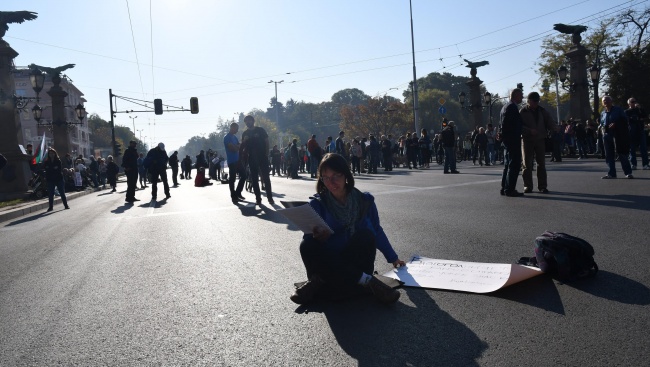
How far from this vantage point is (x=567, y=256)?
4.36 m

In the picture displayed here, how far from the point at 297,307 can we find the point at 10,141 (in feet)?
82.3

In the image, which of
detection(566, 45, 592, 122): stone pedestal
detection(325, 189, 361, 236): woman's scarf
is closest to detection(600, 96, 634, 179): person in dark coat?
detection(325, 189, 361, 236): woman's scarf

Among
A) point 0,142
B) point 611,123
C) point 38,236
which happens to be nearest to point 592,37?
point 611,123

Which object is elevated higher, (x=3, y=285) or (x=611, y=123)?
(x=611, y=123)

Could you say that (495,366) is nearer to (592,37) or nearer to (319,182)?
(319,182)

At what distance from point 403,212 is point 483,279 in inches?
212

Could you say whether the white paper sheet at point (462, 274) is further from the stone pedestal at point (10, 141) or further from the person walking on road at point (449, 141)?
the stone pedestal at point (10, 141)

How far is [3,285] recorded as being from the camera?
5.91 m

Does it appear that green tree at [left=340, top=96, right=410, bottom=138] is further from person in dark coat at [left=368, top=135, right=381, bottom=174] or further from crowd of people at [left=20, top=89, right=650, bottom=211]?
person in dark coat at [left=368, top=135, right=381, bottom=174]

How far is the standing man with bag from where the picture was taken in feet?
36.2

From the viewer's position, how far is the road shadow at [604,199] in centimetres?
863

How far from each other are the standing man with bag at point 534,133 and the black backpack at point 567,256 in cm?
695

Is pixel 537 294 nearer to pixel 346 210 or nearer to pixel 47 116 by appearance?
pixel 346 210

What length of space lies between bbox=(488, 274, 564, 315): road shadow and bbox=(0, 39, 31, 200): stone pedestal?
23.8m
